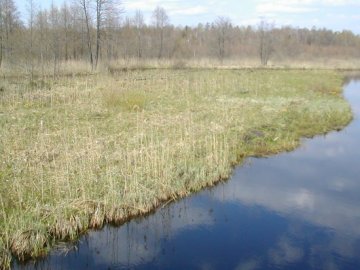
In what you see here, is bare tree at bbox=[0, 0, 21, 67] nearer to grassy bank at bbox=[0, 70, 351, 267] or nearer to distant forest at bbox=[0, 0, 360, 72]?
distant forest at bbox=[0, 0, 360, 72]

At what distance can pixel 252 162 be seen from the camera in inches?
443

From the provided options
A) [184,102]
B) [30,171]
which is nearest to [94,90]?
[184,102]

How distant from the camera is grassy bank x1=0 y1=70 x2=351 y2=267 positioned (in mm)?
7266

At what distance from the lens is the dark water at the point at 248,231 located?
6.39m

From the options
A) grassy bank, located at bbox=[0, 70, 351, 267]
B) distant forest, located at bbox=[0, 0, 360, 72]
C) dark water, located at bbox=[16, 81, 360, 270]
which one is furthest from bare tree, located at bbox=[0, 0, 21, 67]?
dark water, located at bbox=[16, 81, 360, 270]

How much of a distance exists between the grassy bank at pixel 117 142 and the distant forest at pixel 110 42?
7.61 metres

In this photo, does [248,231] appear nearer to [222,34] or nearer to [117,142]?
[117,142]

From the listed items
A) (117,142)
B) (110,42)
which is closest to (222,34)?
(110,42)

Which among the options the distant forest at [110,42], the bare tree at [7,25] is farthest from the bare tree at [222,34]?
the bare tree at [7,25]

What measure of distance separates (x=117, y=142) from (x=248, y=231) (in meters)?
5.00

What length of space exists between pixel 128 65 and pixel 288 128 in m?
22.6

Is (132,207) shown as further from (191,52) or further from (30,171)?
(191,52)

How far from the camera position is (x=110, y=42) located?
40.5 metres

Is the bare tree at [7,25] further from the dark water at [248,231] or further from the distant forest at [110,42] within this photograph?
the dark water at [248,231]
